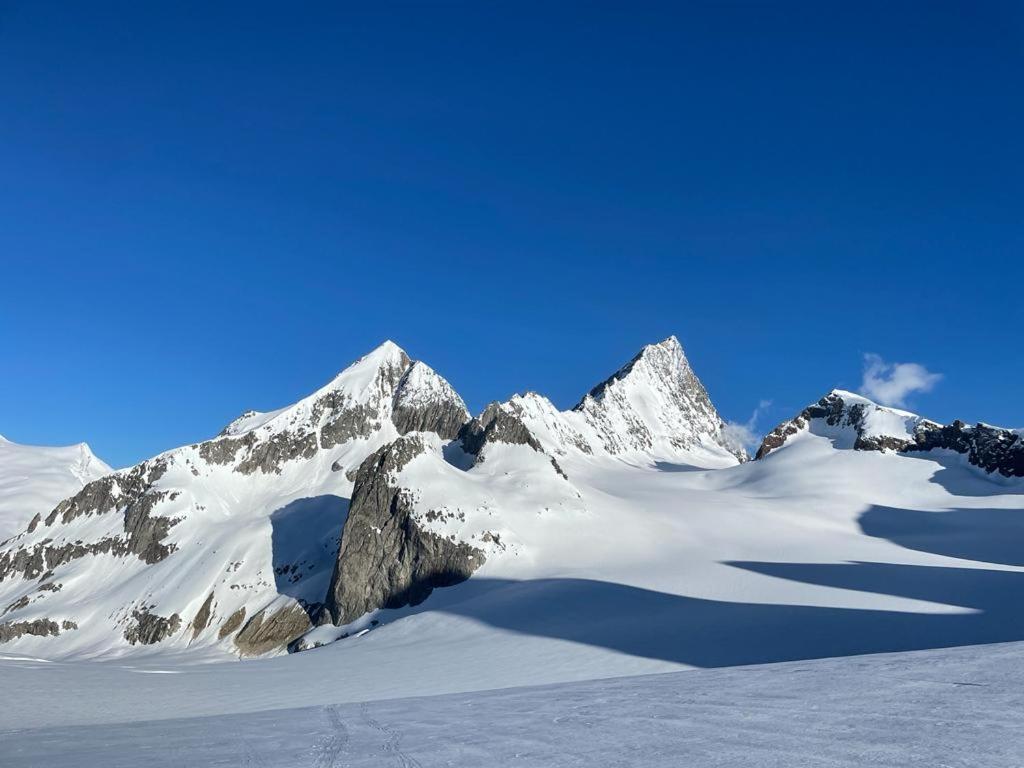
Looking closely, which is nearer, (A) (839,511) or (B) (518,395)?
(A) (839,511)

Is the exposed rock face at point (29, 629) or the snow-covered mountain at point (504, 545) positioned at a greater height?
the snow-covered mountain at point (504, 545)

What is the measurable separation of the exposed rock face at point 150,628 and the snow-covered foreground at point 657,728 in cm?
7408

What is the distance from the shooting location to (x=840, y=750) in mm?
8836

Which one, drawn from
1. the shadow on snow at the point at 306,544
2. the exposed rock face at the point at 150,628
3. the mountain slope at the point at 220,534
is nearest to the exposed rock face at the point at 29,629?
the mountain slope at the point at 220,534

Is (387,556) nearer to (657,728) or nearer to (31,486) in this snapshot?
(657,728)

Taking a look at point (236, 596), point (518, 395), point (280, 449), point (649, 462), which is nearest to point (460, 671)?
point (236, 596)

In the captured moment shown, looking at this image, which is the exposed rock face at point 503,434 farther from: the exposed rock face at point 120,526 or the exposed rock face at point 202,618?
the exposed rock face at point 120,526

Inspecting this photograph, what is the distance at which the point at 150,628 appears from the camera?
8331 cm

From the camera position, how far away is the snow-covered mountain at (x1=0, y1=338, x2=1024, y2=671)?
1341 inches

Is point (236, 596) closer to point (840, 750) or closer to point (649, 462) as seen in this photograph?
point (840, 750)

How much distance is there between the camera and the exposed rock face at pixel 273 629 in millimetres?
72688

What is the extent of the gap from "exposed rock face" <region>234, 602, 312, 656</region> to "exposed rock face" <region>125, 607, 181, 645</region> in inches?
456

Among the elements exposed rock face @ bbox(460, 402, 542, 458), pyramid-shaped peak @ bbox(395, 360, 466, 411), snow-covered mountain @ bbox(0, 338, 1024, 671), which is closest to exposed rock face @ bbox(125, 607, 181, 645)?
snow-covered mountain @ bbox(0, 338, 1024, 671)

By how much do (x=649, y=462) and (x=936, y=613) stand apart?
412ft
